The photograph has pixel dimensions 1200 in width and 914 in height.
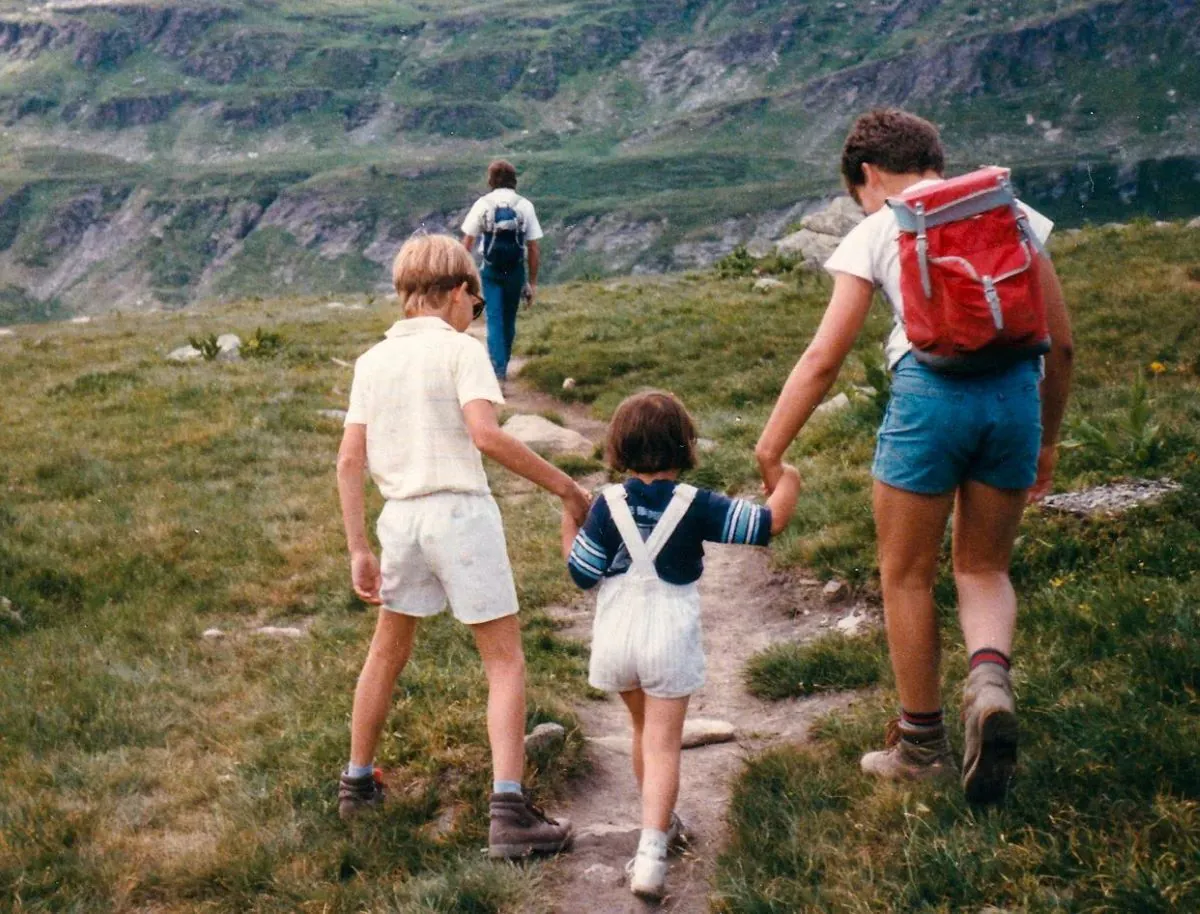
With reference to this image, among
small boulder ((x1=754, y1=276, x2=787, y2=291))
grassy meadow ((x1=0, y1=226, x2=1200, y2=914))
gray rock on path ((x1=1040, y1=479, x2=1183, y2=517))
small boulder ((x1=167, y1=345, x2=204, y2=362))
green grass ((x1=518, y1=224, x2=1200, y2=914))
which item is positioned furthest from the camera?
small boulder ((x1=754, y1=276, x2=787, y2=291))

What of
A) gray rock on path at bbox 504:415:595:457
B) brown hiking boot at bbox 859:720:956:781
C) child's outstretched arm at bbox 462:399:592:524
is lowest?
gray rock on path at bbox 504:415:595:457

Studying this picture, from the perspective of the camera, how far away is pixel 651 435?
471cm

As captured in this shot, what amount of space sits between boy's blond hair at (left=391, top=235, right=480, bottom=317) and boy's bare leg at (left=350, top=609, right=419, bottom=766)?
1.48 meters

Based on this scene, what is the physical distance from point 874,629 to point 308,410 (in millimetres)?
9340

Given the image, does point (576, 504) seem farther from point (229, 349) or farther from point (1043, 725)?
point (229, 349)

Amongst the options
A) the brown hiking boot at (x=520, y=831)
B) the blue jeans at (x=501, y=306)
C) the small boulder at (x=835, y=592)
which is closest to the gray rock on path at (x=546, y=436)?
the blue jeans at (x=501, y=306)

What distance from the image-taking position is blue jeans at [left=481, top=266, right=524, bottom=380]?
1498cm

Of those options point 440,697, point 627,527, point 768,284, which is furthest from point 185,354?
point 627,527

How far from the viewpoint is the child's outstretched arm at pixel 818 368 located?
4516 mm

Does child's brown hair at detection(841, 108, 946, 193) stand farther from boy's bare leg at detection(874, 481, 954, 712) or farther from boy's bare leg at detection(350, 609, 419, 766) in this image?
boy's bare leg at detection(350, 609, 419, 766)

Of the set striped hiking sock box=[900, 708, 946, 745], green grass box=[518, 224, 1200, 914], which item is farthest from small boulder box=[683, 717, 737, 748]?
striped hiking sock box=[900, 708, 946, 745]

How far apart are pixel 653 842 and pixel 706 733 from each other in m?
1.64

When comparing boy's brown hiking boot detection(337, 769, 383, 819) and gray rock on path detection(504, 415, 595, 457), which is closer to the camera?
boy's brown hiking boot detection(337, 769, 383, 819)

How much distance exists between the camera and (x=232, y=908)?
4816mm
